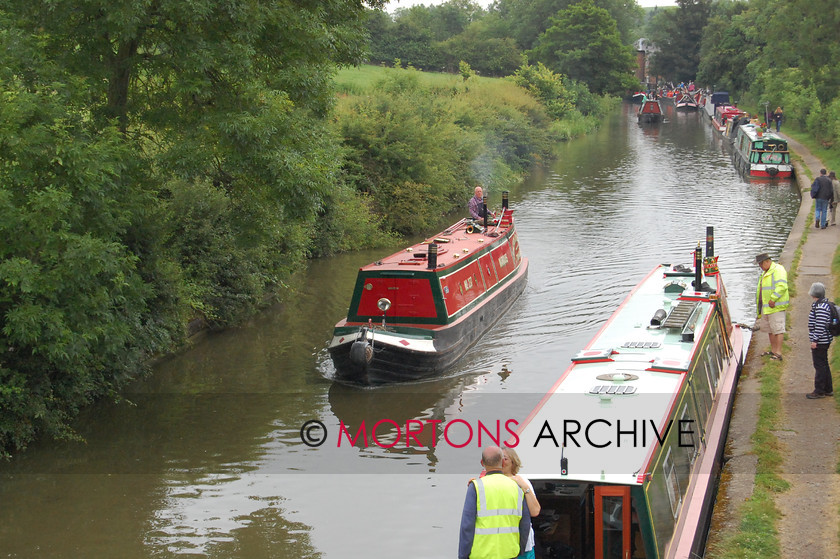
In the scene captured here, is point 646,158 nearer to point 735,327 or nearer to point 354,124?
point 354,124

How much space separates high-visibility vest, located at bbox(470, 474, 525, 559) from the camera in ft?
21.9

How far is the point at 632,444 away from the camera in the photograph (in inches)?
320

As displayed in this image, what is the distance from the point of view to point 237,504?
11.0 meters

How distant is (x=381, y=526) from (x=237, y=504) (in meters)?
1.81

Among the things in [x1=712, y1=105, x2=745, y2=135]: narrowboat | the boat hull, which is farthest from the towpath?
[x1=712, y1=105, x2=745, y2=135]: narrowboat

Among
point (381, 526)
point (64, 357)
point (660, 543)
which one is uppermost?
point (64, 357)

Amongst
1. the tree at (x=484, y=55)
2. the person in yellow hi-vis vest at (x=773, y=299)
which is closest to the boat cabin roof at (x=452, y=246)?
the person in yellow hi-vis vest at (x=773, y=299)

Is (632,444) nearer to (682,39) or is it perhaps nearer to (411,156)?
(411,156)

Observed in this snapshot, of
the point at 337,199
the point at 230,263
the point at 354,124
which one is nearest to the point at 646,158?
the point at 354,124

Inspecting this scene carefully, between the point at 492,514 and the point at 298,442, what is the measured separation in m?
6.73

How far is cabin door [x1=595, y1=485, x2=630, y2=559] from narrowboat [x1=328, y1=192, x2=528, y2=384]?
740 cm

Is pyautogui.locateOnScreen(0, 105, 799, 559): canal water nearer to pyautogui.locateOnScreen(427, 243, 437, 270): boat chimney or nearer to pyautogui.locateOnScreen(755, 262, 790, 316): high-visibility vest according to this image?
pyautogui.locateOnScreen(427, 243, 437, 270): boat chimney

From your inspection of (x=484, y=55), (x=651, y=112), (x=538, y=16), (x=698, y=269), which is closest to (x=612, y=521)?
(x=698, y=269)

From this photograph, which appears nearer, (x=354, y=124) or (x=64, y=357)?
(x=64, y=357)
